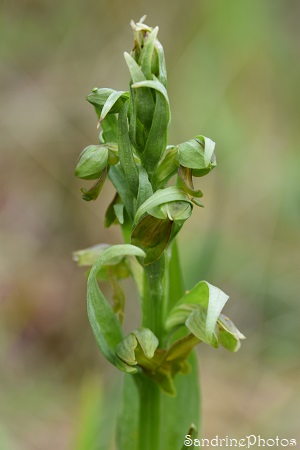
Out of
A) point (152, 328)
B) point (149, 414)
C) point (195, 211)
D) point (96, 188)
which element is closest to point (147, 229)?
point (96, 188)

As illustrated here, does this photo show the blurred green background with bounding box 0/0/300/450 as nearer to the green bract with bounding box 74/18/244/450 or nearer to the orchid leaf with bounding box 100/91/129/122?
the green bract with bounding box 74/18/244/450

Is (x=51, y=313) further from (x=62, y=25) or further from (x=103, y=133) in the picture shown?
(x=103, y=133)

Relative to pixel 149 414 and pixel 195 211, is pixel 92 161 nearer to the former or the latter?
pixel 149 414

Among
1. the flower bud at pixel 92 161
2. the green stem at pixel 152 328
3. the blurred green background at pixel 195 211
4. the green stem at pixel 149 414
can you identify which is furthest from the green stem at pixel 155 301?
the blurred green background at pixel 195 211

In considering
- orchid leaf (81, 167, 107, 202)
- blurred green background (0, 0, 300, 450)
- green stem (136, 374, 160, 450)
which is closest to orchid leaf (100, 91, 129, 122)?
orchid leaf (81, 167, 107, 202)

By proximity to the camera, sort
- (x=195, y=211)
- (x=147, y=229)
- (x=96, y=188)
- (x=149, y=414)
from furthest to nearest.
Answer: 1. (x=195, y=211)
2. (x=149, y=414)
3. (x=96, y=188)
4. (x=147, y=229)

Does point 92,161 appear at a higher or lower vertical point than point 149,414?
higher

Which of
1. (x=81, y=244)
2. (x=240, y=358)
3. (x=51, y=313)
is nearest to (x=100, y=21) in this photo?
(x=81, y=244)
